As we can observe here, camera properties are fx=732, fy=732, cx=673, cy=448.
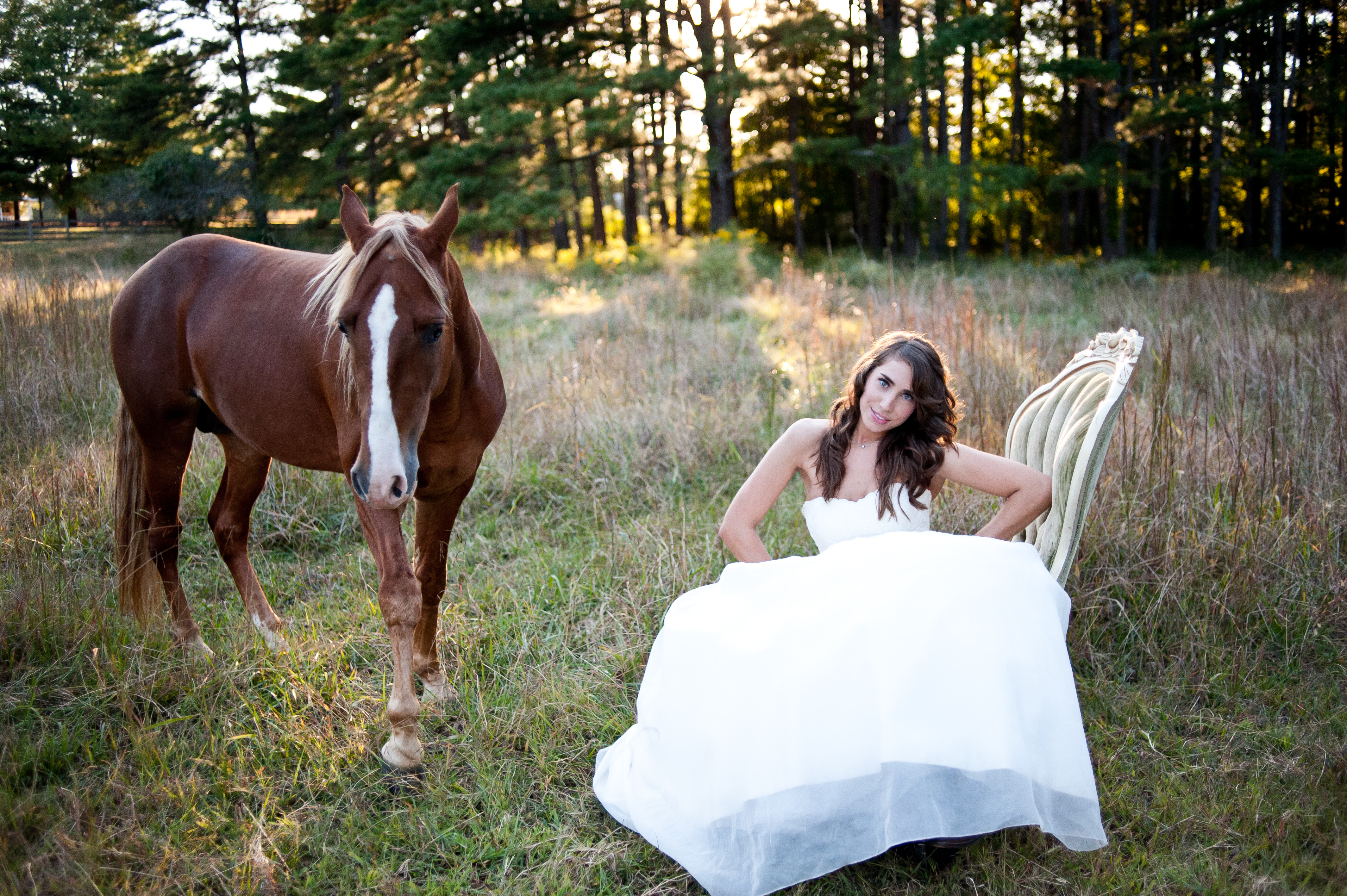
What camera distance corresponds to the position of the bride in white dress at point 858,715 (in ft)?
5.89

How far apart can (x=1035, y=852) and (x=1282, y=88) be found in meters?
17.8

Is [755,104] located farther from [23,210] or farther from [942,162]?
[23,210]

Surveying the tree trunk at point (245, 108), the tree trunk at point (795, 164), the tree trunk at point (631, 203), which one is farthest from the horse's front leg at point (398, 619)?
the tree trunk at point (631, 203)

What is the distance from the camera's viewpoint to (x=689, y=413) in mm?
5117

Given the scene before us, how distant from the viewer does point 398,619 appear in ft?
7.77

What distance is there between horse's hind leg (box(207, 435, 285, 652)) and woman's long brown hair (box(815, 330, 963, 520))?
2.52 metres

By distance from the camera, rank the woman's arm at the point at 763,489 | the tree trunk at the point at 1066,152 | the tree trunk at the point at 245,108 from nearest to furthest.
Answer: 1. the woman's arm at the point at 763,489
2. the tree trunk at the point at 245,108
3. the tree trunk at the point at 1066,152

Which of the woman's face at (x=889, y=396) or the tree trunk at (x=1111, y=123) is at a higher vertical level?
the tree trunk at (x=1111, y=123)

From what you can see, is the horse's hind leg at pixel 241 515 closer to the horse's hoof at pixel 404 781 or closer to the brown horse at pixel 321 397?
the brown horse at pixel 321 397

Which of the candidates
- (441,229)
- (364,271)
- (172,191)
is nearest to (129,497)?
(364,271)

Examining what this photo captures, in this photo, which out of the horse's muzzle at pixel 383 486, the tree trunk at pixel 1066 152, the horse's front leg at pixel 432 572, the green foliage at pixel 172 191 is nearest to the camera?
the horse's muzzle at pixel 383 486

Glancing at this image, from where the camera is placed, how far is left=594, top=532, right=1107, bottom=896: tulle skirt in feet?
5.88

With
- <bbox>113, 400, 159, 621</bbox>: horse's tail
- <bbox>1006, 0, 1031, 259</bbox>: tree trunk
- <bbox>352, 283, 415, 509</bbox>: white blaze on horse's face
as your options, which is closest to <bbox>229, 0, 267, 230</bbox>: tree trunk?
<bbox>113, 400, 159, 621</bbox>: horse's tail

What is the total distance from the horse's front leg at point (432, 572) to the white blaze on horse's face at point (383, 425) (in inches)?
31.0
